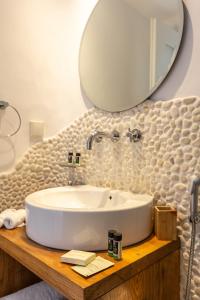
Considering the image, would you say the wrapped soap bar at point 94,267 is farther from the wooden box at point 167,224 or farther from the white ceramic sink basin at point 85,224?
the wooden box at point 167,224

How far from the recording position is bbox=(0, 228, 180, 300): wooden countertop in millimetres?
849

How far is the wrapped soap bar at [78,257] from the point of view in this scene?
36.5 inches

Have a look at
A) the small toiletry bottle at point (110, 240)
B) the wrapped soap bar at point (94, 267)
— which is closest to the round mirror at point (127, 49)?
the small toiletry bottle at point (110, 240)

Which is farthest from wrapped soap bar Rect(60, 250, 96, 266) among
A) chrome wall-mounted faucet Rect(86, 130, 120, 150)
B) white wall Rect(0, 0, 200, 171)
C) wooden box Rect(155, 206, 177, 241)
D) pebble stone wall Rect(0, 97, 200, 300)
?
white wall Rect(0, 0, 200, 171)

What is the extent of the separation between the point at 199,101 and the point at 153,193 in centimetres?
51

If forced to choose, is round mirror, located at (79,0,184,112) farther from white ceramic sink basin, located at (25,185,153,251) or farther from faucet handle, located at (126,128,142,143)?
white ceramic sink basin, located at (25,185,153,251)

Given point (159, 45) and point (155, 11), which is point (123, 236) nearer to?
point (159, 45)

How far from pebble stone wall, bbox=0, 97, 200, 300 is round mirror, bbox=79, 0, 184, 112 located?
10cm

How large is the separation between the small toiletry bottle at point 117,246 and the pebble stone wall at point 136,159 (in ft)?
1.28

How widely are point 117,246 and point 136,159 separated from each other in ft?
1.81

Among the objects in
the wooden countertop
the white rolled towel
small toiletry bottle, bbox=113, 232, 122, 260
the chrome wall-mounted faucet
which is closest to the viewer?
the wooden countertop

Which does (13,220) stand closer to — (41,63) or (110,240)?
(110,240)

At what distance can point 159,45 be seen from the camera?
51.7 inches

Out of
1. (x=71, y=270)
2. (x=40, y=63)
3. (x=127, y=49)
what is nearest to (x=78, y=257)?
(x=71, y=270)
